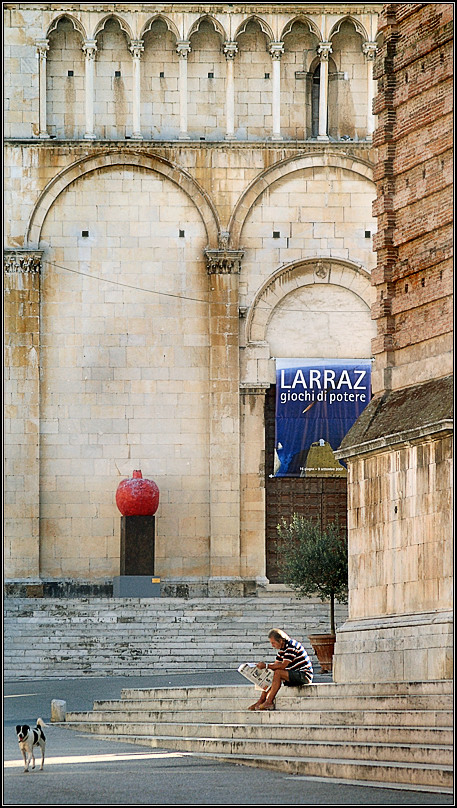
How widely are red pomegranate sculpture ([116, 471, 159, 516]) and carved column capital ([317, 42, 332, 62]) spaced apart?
10.2 m

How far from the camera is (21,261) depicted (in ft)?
112

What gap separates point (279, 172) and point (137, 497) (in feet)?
26.0

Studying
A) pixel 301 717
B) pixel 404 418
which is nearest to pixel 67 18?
pixel 404 418

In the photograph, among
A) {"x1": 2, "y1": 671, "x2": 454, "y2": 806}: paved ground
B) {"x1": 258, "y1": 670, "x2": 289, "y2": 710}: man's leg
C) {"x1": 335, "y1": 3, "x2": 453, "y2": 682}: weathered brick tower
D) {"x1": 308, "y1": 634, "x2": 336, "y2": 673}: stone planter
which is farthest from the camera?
{"x1": 308, "y1": 634, "x2": 336, "y2": 673}: stone planter

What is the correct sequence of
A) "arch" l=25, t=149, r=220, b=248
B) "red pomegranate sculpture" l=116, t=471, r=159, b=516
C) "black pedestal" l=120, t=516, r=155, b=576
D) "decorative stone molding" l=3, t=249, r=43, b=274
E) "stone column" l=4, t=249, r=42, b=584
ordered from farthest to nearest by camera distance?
"arch" l=25, t=149, r=220, b=248, "decorative stone molding" l=3, t=249, r=43, b=274, "stone column" l=4, t=249, r=42, b=584, "red pomegranate sculpture" l=116, t=471, r=159, b=516, "black pedestal" l=120, t=516, r=155, b=576

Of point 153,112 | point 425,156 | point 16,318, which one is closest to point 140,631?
point 16,318

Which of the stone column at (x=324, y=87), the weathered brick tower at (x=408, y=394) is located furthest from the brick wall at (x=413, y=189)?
the stone column at (x=324, y=87)

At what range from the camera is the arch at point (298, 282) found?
34656 millimetres

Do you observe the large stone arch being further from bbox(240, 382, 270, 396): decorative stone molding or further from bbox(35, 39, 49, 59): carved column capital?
bbox(35, 39, 49, 59): carved column capital

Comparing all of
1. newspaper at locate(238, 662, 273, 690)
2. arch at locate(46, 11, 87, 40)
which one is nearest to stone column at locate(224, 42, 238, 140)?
arch at locate(46, 11, 87, 40)

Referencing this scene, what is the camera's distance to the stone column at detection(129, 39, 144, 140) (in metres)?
34.8

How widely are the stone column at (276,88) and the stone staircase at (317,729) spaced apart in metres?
18.4

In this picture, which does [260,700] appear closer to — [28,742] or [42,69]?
[28,742]

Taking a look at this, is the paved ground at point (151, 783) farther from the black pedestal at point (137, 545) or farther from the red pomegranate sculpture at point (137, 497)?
the red pomegranate sculpture at point (137, 497)
